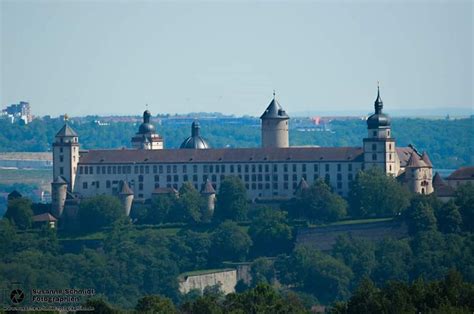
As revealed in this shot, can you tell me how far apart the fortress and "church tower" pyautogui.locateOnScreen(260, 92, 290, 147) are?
0.55 ft

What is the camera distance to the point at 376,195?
12194 cm

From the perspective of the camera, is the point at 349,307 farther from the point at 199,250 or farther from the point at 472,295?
the point at 199,250

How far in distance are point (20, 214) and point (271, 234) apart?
1409cm

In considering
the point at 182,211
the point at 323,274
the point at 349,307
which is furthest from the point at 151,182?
the point at 349,307

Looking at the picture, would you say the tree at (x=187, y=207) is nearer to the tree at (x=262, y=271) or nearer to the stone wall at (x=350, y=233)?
the stone wall at (x=350, y=233)

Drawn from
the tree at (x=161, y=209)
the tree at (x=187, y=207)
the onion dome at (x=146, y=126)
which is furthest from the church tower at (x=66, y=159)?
the onion dome at (x=146, y=126)

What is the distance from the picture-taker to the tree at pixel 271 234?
122938 mm

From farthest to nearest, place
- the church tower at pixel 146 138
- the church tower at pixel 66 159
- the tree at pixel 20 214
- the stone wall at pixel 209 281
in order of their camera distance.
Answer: the church tower at pixel 146 138 < the church tower at pixel 66 159 < the tree at pixel 20 214 < the stone wall at pixel 209 281

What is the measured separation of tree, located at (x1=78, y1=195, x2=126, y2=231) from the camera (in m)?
126

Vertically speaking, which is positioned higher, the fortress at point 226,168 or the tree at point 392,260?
the fortress at point 226,168

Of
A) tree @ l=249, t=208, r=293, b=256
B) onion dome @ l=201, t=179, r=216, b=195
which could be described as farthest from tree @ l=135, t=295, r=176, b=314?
onion dome @ l=201, t=179, r=216, b=195

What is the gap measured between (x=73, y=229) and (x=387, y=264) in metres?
19.4

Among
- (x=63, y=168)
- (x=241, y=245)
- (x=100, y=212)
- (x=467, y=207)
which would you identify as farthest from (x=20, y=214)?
(x=467, y=207)

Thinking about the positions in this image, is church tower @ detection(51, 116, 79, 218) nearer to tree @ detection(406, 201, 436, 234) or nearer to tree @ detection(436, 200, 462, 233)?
tree @ detection(406, 201, 436, 234)
